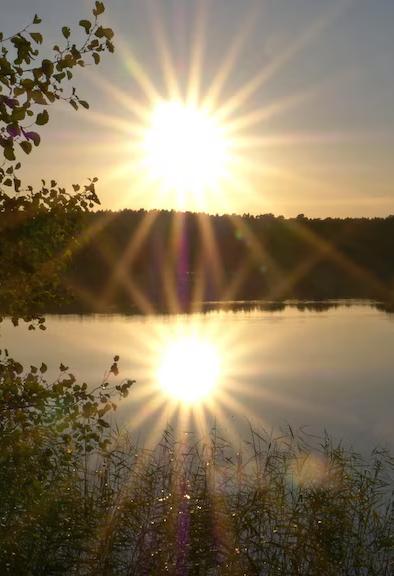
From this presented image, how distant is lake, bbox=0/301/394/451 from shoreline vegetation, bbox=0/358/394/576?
3.81m

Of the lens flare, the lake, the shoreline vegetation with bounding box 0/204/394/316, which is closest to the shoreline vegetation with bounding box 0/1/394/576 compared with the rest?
the lake

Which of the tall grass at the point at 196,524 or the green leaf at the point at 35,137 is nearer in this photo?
the green leaf at the point at 35,137

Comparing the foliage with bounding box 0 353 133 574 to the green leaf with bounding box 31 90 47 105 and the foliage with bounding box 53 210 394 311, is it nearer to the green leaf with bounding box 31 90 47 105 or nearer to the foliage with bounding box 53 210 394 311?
the green leaf with bounding box 31 90 47 105

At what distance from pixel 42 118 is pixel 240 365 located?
19849mm

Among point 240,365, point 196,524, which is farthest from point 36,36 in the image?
point 240,365

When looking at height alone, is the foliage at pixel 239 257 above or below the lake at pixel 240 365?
above

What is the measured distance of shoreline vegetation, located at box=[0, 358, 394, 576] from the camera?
4914mm

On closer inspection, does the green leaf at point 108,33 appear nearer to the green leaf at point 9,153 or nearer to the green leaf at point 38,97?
the green leaf at point 38,97

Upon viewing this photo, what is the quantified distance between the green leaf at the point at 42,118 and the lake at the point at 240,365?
939cm

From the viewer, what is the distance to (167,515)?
728 cm

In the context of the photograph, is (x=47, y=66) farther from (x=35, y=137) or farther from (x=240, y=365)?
(x=240, y=365)

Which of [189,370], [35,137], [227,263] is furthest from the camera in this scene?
[227,263]

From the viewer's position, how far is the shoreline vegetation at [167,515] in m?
4.91

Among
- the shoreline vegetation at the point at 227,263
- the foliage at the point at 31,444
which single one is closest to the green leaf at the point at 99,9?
the foliage at the point at 31,444
